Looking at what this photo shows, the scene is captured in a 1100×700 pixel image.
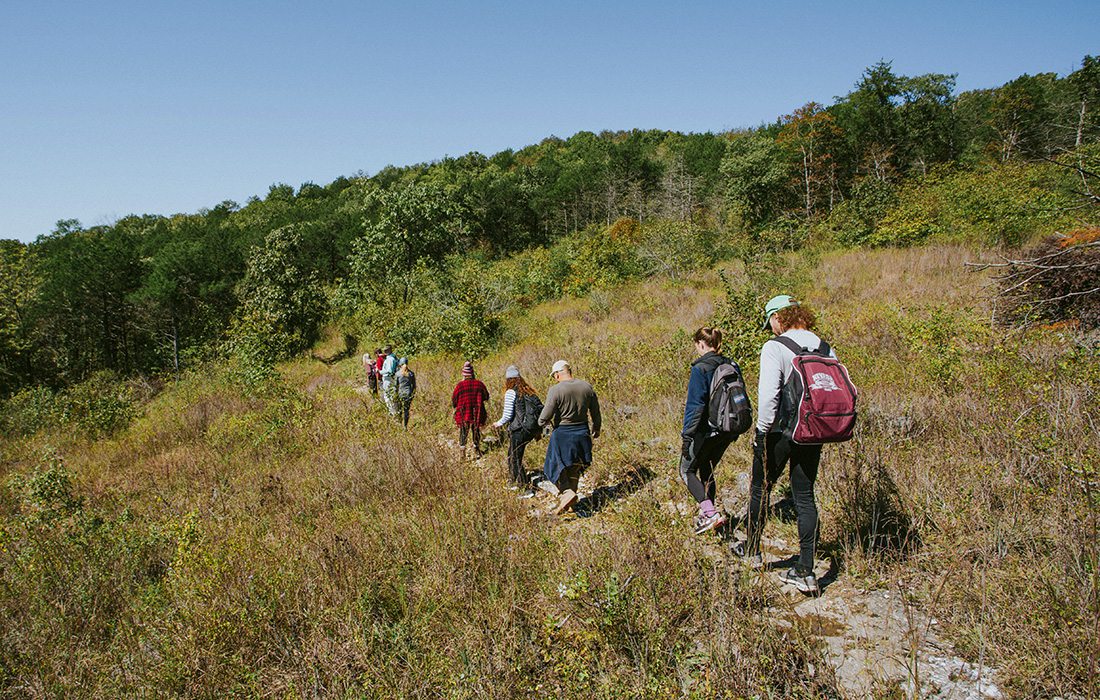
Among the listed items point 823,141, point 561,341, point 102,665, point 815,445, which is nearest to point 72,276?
point 561,341

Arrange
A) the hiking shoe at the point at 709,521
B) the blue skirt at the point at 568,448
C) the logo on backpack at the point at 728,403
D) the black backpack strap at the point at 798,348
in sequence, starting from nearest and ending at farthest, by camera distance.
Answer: the black backpack strap at the point at 798,348, the logo on backpack at the point at 728,403, the hiking shoe at the point at 709,521, the blue skirt at the point at 568,448

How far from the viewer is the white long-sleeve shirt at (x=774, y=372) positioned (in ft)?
10.2

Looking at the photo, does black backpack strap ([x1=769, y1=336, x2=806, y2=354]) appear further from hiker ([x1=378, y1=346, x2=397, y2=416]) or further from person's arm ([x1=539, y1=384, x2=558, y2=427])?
hiker ([x1=378, y1=346, x2=397, y2=416])

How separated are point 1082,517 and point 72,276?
50.0 m

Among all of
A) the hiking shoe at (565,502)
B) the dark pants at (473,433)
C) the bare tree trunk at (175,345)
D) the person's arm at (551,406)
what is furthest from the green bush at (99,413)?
the bare tree trunk at (175,345)

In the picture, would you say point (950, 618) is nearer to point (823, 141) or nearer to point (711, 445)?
point (711, 445)

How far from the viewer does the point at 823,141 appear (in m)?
42.6

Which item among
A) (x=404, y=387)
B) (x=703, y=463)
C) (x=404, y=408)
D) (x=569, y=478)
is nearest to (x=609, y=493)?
(x=569, y=478)

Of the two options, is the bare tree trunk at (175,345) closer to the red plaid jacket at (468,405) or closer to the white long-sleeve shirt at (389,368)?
the white long-sleeve shirt at (389,368)

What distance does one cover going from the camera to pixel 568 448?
5.08 meters

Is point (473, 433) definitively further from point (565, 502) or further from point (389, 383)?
point (389, 383)

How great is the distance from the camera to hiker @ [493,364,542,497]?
18.7 ft

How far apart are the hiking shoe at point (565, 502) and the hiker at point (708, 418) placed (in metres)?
1.28

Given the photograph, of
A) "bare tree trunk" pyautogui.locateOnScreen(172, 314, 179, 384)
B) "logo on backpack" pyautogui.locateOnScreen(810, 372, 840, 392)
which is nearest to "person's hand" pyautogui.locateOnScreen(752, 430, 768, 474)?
"logo on backpack" pyautogui.locateOnScreen(810, 372, 840, 392)
